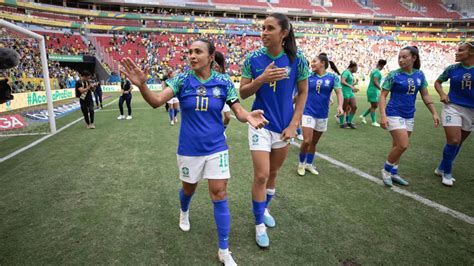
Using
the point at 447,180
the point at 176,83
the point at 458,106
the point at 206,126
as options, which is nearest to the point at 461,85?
the point at 458,106

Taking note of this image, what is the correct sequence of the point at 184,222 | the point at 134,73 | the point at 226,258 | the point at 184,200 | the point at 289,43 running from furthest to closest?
the point at 184,222, the point at 184,200, the point at 289,43, the point at 226,258, the point at 134,73

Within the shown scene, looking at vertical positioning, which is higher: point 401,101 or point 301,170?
point 401,101

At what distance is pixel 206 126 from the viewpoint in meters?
2.81

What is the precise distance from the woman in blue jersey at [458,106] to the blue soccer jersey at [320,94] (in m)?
1.92

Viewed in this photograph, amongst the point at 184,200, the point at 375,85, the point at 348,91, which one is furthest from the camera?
the point at 348,91

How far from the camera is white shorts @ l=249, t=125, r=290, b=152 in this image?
304 centimetres

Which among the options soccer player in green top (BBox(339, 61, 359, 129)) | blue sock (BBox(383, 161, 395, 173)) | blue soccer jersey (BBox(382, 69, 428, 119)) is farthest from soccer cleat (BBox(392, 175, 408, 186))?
soccer player in green top (BBox(339, 61, 359, 129))

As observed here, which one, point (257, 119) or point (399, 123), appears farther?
point (399, 123)

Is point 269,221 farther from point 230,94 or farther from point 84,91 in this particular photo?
point 84,91

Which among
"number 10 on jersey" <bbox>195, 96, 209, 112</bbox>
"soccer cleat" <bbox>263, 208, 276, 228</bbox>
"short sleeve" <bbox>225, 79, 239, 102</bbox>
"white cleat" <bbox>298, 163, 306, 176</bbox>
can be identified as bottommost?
"soccer cleat" <bbox>263, 208, 276, 228</bbox>

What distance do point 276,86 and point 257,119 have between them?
65 centimetres

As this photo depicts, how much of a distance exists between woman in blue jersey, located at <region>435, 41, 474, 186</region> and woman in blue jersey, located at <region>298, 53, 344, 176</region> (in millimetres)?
1835

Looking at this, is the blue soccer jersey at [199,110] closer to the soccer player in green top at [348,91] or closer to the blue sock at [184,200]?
the blue sock at [184,200]

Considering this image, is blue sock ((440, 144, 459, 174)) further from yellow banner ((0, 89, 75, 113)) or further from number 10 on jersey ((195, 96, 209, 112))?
yellow banner ((0, 89, 75, 113))
